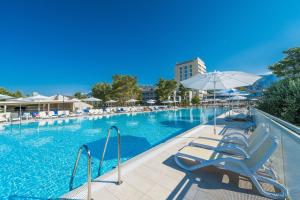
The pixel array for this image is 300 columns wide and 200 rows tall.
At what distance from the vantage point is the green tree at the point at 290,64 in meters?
14.4

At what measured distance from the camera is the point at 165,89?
41.5m

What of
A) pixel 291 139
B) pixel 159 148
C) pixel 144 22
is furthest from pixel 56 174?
pixel 144 22

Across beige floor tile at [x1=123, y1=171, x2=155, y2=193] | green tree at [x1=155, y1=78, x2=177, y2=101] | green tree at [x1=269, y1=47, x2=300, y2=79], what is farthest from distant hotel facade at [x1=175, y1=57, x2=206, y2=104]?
beige floor tile at [x1=123, y1=171, x2=155, y2=193]

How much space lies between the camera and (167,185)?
2787mm

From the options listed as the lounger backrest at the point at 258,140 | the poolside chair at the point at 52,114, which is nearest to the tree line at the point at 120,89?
the poolside chair at the point at 52,114

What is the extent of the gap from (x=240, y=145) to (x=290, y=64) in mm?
16387

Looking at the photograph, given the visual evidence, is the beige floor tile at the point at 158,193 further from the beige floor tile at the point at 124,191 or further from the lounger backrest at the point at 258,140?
the lounger backrest at the point at 258,140

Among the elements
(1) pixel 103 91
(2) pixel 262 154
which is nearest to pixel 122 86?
(1) pixel 103 91

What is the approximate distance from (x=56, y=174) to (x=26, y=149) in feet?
12.1

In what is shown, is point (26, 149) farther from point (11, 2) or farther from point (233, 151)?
point (11, 2)

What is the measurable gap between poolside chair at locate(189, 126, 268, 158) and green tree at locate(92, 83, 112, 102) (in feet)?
110

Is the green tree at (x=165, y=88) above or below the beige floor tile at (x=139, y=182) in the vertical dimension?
above

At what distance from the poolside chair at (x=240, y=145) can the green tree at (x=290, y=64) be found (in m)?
14.9

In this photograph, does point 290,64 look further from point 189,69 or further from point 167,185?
point 189,69
